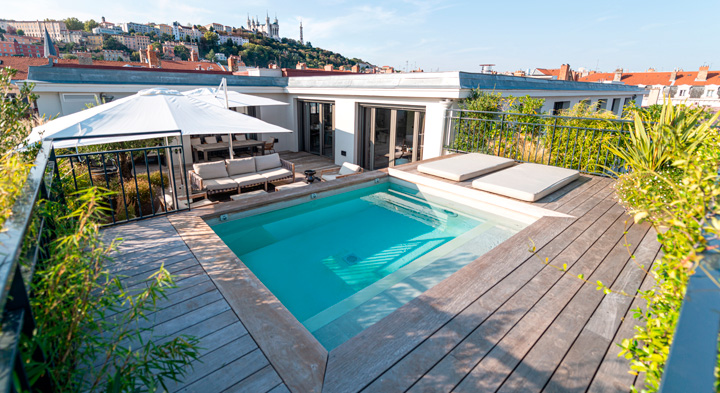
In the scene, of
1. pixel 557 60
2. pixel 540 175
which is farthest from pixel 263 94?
pixel 557 60

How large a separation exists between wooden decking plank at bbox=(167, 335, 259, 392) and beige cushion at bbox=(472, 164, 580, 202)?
4.14 meters

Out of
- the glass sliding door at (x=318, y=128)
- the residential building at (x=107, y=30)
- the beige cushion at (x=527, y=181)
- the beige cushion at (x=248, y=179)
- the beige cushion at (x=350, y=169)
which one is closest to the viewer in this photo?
the beige cushion at (x=527, y=181)

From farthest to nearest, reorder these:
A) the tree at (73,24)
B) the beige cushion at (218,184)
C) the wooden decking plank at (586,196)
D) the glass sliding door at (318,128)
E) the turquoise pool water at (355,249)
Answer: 1. the tree at (73,24)
2. the glass sliding door at (318,128)
3. the beige cushion at (218,184)
4. the wooden decking plank at (586,196)
5. the turquoise pool water at (355,249)

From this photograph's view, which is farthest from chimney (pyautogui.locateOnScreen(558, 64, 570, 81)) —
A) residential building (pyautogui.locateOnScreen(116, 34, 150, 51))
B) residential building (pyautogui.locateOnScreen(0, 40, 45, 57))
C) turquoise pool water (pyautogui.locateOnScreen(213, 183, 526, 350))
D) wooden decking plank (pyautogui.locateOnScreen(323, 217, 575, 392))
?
residential building (pyautogui.locateOnScreen(116, 34, 150, 51))

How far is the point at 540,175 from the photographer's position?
5.49 m

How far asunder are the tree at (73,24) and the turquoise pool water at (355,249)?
135060 millimetres

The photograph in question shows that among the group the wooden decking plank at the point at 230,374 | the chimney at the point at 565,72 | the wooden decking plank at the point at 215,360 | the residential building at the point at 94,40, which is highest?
the residential building at the point at 94,40

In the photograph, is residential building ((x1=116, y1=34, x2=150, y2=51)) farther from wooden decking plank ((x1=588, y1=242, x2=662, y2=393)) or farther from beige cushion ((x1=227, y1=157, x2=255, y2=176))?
wooden decking plank ((x1=588, y1=242, x2=662, y2=393))

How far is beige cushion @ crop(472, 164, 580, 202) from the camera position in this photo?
15.8ft

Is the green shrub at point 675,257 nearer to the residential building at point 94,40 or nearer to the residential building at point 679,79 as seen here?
the residential building at point 679,79

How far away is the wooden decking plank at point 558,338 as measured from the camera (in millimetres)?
1925

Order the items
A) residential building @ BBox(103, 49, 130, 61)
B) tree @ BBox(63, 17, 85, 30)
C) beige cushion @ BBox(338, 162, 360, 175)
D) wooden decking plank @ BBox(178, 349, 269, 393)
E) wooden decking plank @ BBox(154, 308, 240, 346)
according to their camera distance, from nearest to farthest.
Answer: wooden decking plank @ BBox(178, 349, 269, 393), wooden decking plank @ BBox(154, 308, 240, 346), beige cushion @ BBox(338, 162, 360, 175), residential building @ BBox(103, 49, 130, 61), tree @ BBox(63, 17, 85, 30)

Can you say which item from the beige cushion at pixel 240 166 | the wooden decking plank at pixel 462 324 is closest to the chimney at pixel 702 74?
the wooden decking plank at pixel 462 324

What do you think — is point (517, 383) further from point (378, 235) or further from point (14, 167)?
point (378, 235)
